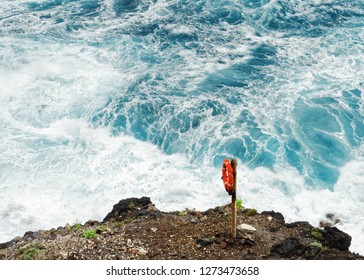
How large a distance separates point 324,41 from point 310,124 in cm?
604

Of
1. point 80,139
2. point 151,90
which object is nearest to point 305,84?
point 151,90

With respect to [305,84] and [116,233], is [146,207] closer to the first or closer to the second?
[116,233]

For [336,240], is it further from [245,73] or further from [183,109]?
[245,73]

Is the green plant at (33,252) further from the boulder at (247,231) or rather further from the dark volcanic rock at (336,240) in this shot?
the dark volcanic rock at (336,240)

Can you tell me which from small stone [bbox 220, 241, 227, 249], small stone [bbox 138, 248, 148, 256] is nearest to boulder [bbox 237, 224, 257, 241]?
small stone [bbox 220, 241, 227, 249]

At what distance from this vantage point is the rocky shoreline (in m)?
7.85

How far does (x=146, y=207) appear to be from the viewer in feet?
34.7

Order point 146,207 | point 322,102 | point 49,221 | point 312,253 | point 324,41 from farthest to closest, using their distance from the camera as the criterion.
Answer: point 324,41 → point 322,102 → point 49,221 → point 146,207 → point 312,253

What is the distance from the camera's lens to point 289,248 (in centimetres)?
780

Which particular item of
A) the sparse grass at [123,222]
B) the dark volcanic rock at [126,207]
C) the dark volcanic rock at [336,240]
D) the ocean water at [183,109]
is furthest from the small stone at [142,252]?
the ocean water at [183,109]

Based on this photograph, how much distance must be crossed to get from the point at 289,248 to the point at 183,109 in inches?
359

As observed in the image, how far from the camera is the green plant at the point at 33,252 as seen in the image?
8.08 metres

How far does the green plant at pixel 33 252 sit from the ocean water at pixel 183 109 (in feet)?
11.3

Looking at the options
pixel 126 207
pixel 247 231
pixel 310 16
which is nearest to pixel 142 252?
pixel 247 231
